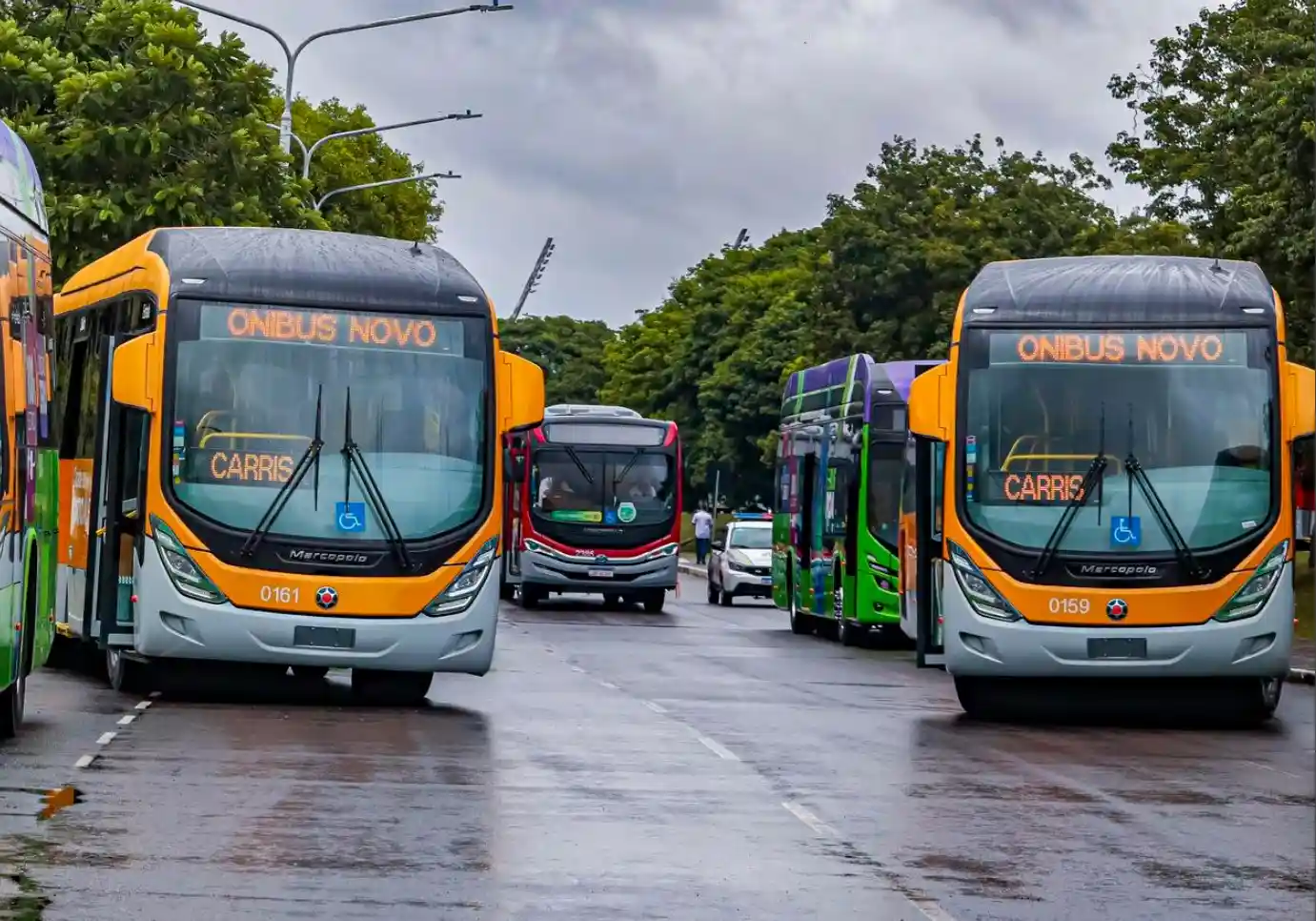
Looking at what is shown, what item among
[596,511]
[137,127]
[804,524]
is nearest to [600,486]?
[596,511]

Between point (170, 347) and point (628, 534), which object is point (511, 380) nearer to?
point (170, 347)

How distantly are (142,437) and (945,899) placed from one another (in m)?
10.7

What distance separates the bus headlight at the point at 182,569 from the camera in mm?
19703

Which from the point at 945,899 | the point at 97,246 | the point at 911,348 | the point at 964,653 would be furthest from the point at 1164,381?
the point at 911,348

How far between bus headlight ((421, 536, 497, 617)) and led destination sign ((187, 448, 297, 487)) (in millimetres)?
1367

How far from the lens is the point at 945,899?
1077cm

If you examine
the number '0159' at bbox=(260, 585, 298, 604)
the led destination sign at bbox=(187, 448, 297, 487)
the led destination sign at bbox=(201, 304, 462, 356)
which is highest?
the led destination sign at bbox=(201, 304, 462, 356)

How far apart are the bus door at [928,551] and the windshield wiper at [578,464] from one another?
73.3ft

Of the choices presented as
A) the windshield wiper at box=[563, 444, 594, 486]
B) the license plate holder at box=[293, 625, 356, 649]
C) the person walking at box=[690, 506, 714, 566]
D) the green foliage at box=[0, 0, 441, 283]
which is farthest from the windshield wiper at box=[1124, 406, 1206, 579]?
the person walking at box=[690, 506, 714, 566]

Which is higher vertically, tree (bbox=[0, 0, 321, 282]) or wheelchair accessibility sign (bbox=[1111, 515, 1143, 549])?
tree (bbox=[0, 0, 321, 282])

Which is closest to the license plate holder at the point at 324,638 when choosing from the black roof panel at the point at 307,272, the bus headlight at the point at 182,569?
the bus headlight at the point at 182,569

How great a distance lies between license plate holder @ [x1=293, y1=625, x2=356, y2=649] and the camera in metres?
19.7

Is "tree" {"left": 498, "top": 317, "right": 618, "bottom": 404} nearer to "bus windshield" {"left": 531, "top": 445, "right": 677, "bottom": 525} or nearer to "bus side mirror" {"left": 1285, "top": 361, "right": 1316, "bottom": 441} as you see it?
"bus windshield" {"left": 531, "top": 445, "right": 677, "bottom": 525}

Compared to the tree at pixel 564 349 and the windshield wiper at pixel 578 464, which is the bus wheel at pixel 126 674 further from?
the tree at pixel 564 349
